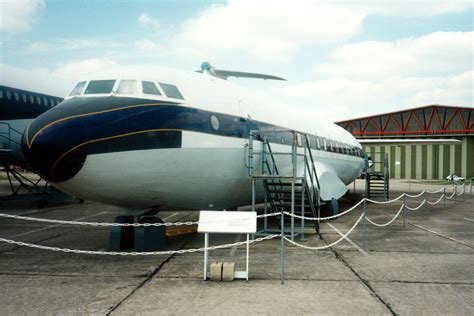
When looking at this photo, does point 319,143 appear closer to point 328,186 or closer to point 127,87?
point 328,186

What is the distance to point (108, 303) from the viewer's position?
6496mm

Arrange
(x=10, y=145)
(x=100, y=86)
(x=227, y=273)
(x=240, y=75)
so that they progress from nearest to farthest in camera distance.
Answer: (x=227, y=273), (x=100, y=86), (x=10, y=145), (x=240, y=75)

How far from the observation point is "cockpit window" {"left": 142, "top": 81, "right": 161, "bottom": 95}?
955 centimetres

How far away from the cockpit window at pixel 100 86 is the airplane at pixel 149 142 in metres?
0.02

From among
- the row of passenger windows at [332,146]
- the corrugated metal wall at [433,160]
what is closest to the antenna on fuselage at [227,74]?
the row of passenger windows at [332,146]

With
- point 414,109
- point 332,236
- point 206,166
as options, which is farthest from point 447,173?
point 206,166

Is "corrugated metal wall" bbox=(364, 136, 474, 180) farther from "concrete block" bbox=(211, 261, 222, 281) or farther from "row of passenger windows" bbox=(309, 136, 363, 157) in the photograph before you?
"concrete block" bbox=(211, 261, 222, 281)

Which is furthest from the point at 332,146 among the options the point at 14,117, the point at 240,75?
the point at 14,117

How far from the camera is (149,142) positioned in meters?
9.02

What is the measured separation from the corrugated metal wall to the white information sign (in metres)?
55.2

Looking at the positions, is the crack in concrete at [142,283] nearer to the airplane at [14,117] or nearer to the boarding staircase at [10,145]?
the airplane at [14,117]

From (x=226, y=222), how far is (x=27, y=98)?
18.4 metres

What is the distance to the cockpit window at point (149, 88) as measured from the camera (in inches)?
376

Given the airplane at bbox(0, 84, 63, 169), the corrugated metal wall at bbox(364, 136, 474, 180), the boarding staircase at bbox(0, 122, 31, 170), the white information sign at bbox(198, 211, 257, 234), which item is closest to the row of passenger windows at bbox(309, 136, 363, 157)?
the white information sign at bbox(198, 211, 257, 234)
